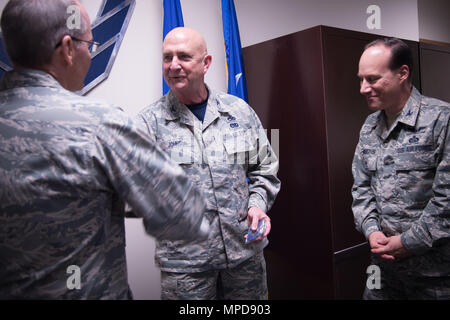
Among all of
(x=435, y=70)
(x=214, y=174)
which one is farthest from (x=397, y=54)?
(x=435, y=70)

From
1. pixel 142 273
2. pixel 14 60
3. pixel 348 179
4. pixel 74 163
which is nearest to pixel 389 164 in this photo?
pixel 348 179

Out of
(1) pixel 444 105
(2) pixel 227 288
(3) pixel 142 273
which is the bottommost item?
(3) pixel 142 273

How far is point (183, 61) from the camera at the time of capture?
1.41 meters

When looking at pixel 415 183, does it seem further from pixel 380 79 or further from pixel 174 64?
pixel 174 64

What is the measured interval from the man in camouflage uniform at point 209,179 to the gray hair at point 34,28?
65cm

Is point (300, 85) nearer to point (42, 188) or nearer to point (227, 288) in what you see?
point (227, 288)

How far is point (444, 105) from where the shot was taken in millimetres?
1212

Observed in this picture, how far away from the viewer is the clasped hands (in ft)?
3.94

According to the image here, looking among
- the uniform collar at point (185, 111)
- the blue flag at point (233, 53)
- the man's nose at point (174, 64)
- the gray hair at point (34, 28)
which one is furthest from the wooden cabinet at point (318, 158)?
the gray hair at point (34, 28)

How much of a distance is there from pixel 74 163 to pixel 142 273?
1.51 meters

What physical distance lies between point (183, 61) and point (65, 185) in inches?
33.9

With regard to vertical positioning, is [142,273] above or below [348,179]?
below

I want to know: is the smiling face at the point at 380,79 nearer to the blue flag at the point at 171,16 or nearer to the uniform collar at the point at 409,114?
the uniform collar at the point at 409,114

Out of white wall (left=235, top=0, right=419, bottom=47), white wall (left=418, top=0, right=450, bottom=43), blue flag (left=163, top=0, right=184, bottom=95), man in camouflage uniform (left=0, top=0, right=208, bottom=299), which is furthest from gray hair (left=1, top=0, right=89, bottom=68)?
white wall (left=418, top=0, right=450, bottom=43)
